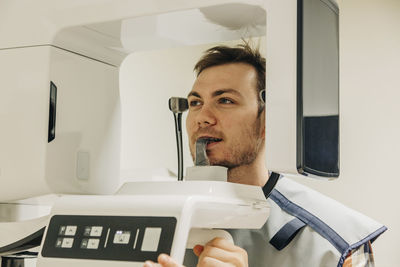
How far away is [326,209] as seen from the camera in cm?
139

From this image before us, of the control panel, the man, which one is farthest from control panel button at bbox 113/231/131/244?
the man

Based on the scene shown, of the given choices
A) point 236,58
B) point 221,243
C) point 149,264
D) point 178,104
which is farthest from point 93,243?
point 236,58

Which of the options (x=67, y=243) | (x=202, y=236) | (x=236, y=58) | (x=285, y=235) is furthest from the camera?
(x=236, y=58)

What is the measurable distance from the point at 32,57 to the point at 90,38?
0.38 feet

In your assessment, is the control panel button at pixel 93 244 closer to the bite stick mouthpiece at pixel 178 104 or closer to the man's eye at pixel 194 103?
the bite stick mouthpiece at pixel 178 104

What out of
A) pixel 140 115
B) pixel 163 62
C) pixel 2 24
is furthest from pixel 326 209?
pixel 163 62

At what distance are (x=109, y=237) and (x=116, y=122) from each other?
15.2 inches

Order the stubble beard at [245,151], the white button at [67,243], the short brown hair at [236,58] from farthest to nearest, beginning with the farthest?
the short brown hair at [236,58] < the stubble beard at [245,151] < the white button at [67,243]

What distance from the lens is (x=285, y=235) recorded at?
1313mm

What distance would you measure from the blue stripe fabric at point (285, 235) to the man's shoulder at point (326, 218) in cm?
1

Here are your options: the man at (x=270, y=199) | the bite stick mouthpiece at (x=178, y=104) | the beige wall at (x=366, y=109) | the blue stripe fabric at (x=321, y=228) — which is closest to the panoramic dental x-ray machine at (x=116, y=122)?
the bite stick mouthpiece at (x=178, y=104)

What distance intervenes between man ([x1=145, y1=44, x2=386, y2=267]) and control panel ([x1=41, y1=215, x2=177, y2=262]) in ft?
1.47

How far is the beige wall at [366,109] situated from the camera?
8.55ft

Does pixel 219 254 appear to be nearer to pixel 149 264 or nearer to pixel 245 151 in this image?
pixel 149 264
